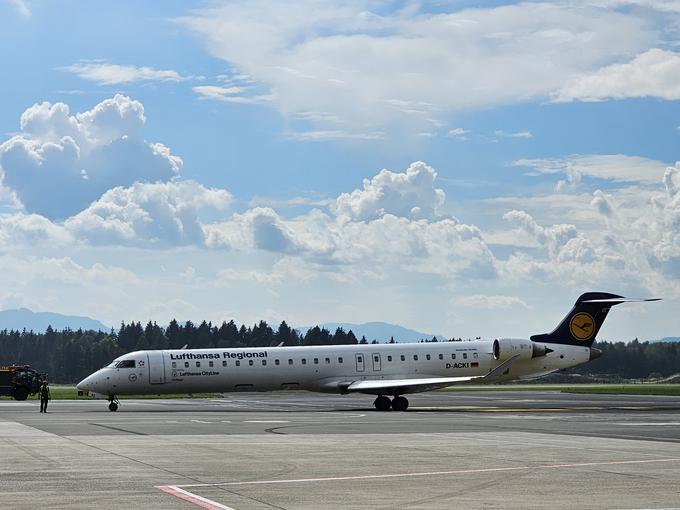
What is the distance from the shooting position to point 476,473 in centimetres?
2098

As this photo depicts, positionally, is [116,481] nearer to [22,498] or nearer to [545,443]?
[22,498]

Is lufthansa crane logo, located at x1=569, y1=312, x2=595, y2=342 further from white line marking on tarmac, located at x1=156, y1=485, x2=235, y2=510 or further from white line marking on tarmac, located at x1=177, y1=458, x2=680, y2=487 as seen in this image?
white line marking on tarmac, located at x1=156, y1=485, x2=235, y2=510

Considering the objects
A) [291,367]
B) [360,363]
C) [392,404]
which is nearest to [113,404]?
[291,367]

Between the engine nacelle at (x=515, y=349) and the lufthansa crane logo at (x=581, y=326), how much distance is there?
118 inches

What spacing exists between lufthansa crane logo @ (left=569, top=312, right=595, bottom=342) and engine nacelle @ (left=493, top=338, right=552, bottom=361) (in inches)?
118

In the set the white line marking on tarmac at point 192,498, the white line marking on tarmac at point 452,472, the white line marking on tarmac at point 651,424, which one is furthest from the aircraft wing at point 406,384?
the white line marking on tarmac at point 192,498

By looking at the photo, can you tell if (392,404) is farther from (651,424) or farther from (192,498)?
(192,498)

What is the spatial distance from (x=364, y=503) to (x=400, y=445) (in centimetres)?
1202

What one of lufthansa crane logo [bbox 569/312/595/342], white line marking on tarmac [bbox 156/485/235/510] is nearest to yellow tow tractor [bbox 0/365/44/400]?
lufthansa crane logo [bbox 569/312/595/342]

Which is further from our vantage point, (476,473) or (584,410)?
(584,410)

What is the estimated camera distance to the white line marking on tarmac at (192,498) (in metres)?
16.0

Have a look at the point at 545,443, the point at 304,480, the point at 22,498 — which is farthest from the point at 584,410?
the point at 22,498

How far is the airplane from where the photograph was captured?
55562mm

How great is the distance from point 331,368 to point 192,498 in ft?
131
